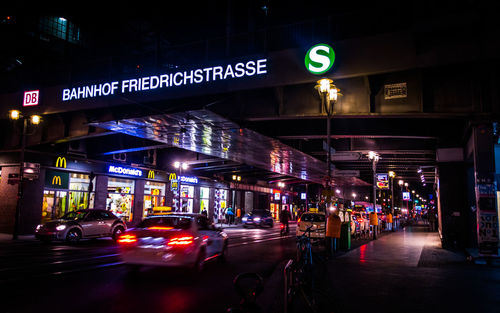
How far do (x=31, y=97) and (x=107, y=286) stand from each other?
17.8 meters

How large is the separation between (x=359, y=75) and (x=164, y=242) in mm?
9313

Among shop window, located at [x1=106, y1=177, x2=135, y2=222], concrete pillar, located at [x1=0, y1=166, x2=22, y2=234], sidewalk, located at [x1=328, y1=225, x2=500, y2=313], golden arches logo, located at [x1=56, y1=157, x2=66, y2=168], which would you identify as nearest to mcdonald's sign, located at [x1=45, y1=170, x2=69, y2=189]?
golden arches logo, located at [x1=56, y1=157, x2=66, y2=168]

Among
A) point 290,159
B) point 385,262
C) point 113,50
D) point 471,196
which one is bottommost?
point 385,262

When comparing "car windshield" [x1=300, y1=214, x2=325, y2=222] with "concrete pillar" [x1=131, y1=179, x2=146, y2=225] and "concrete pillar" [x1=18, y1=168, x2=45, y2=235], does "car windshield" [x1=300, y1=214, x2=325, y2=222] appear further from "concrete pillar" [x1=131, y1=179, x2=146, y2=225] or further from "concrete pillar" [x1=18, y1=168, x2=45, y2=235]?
"concrete pillar" [x1=18, y1=168, x2=45, y2=235]

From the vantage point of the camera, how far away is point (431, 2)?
504 inches

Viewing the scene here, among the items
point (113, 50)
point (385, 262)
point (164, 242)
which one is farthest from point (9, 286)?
point (113, 50)

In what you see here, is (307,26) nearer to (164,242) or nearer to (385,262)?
(385,262)

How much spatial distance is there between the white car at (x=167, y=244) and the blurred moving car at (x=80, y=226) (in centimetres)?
791

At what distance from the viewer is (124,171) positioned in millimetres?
29375

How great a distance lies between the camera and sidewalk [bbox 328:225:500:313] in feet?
21.4

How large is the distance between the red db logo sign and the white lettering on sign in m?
2.53

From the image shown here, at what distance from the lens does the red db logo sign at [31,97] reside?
70.1 feet

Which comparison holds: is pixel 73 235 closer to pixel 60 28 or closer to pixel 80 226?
pixel 80 226

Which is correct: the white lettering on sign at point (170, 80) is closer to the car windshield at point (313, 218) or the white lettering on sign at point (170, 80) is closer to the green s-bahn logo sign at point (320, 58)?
the green s-bahn logo sign at point (320, 58)
